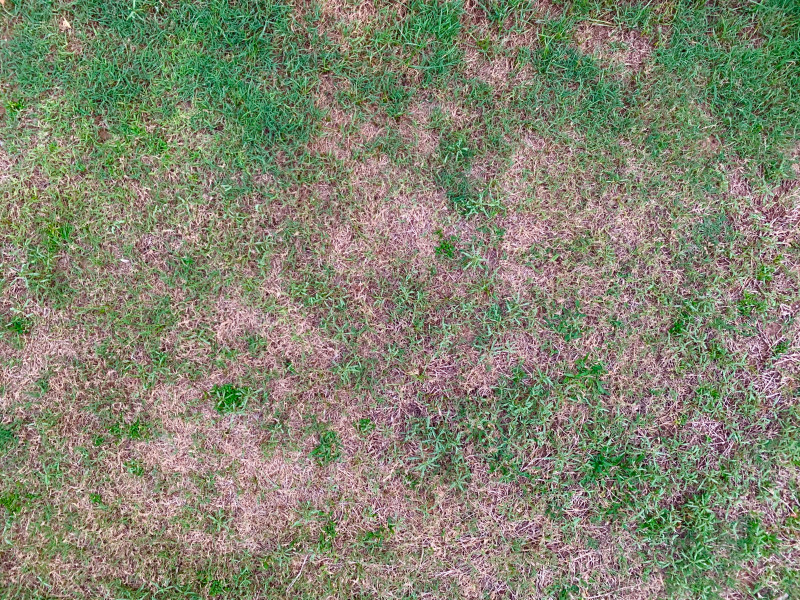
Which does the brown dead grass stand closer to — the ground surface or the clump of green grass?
the ground surface

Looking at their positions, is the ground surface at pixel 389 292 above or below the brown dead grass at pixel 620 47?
below

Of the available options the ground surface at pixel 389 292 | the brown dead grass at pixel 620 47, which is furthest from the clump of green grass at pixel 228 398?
the brown dead grass at pixel 620 47

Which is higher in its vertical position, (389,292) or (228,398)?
(389,292)

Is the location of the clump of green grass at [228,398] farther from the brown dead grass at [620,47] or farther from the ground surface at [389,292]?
the brown dead grass at [620,47]

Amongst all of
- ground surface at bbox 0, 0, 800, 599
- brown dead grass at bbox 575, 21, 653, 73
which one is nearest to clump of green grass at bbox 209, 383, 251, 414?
ground surface at bbox 0, 0, 800, 599

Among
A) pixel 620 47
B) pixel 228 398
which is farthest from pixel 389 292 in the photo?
pixel 620 47

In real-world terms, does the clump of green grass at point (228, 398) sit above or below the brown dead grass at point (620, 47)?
below

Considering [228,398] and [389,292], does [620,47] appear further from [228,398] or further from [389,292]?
[228,398]

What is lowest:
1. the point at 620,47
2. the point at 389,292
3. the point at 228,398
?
the point at 228,398
